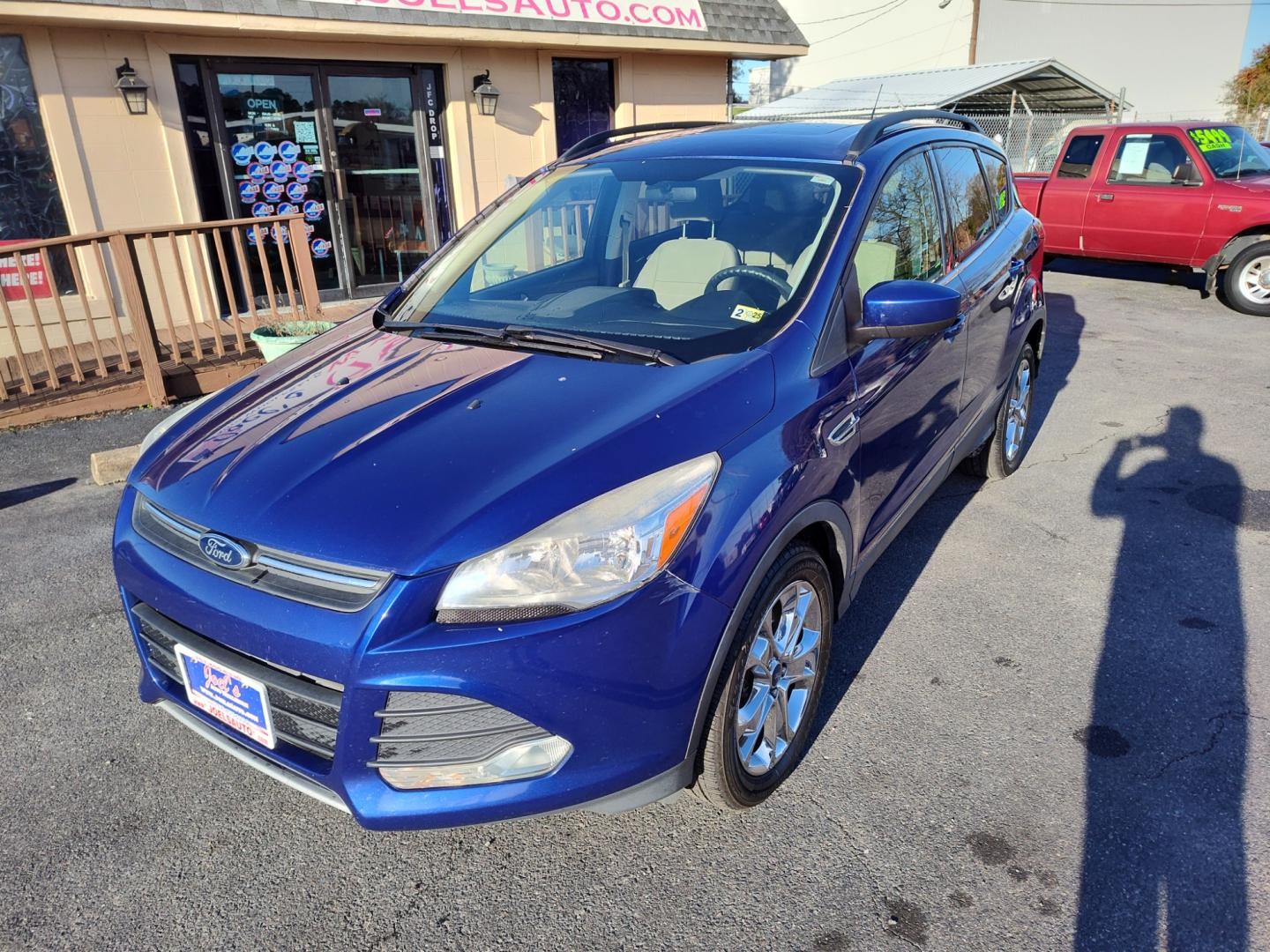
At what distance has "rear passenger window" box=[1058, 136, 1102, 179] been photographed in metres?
10.5

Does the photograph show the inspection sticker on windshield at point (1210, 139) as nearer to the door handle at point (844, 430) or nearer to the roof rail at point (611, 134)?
the roof rail at point (611, 134)

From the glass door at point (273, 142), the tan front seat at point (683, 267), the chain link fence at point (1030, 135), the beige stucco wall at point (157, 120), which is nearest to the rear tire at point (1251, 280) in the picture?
the beige stucco wall at point (157, 120)

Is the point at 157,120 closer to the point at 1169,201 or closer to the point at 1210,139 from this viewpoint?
the point at 1169,201

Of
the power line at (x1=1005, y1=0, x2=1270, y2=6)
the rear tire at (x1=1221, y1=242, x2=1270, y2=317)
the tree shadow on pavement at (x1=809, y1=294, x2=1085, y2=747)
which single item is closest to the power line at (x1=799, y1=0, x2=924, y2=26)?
the power line at (x1=1005, y1=0, x2=1270, y2=6)

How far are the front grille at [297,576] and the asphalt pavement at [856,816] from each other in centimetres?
86

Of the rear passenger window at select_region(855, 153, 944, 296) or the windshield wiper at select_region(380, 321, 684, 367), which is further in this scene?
the rear passenger window at select_region(855, 153, 944, 296)

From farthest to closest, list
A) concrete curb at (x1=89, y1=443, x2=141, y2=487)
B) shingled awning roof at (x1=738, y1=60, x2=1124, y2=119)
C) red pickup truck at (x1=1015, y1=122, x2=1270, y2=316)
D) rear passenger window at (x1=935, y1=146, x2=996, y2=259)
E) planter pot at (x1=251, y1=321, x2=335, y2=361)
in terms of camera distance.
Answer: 1. shingled awning roof at (x1=738, y1=60, x2=1124, y2=119)
2. red pickup truck at (x1=1015, y1=122, x2=1270, y2=316)
3. planter pot at (x1=251, y1=321, x2=335, y2=361)
4. concrete curb at (x1=89, y1=443, x2=141, y2=487)
5. rear passenger window at (x1=935, y1=146, x2=996, y2=259)

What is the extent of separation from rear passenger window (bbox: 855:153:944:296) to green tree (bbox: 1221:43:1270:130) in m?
39.0

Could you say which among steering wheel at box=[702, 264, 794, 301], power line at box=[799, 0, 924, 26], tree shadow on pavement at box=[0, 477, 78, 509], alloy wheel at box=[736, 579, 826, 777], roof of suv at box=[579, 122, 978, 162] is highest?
power line at box=[799, 0, 924, 26]

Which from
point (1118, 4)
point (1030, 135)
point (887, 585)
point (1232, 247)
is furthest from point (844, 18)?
point (887, 585)

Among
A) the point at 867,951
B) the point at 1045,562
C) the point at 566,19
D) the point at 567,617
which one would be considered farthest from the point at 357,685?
the point at 566,19

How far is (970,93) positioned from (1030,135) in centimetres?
252

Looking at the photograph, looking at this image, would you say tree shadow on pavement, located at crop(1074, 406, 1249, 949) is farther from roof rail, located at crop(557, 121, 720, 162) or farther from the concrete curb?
the concrete curb

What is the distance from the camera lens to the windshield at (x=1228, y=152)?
9.52m
